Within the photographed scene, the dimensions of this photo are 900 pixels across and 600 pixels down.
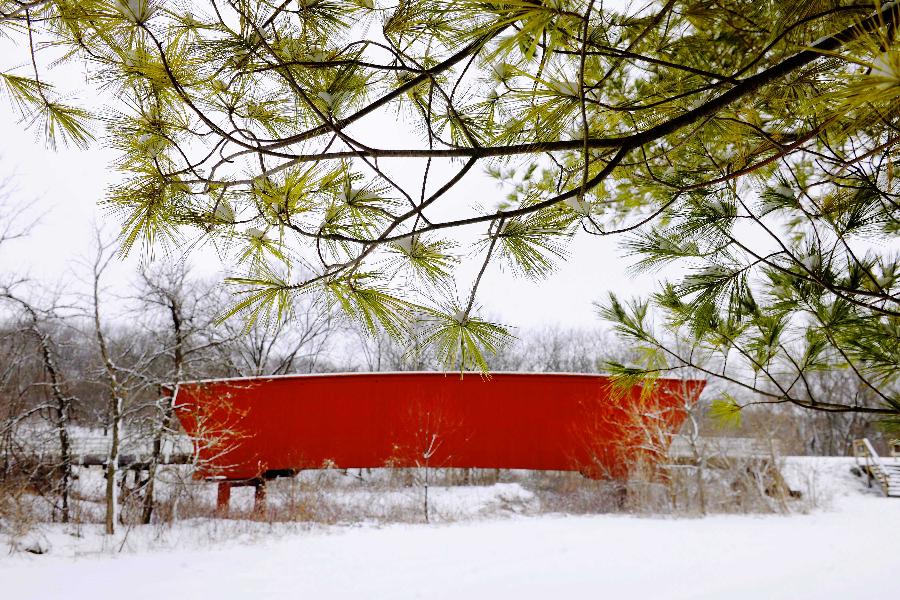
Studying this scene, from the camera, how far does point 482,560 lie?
5547 millimetres

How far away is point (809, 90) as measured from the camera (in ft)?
5.58

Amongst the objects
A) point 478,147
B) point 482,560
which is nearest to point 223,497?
point 482,560

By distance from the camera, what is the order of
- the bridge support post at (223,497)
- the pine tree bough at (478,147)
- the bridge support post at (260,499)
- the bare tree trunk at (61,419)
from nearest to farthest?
the pine tree bough at (478,147) < the bare tree trunk at (61,419) < the bridge support post at (260,499) < the bridge support post at (223,497)

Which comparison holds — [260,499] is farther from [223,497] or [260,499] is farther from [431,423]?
[431,423]

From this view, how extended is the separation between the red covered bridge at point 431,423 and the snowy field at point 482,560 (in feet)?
4.23

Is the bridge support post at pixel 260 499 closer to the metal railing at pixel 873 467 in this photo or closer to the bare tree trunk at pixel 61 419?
the bare tree trunk at pixel 61 419

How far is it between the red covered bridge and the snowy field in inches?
50.8

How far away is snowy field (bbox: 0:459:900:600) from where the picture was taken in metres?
4.53

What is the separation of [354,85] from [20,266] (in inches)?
336

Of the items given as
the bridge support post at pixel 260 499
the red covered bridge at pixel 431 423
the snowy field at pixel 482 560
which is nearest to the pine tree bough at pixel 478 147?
the snowy field at pixel 482 560

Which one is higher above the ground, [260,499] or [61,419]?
[61,419]

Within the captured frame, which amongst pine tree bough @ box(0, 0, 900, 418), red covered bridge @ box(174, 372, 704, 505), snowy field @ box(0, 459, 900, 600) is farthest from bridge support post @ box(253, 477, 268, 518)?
pine tree bough @ box(0, 0, 900, 418)

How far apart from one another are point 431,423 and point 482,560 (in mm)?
3551

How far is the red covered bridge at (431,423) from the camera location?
8875 mm
